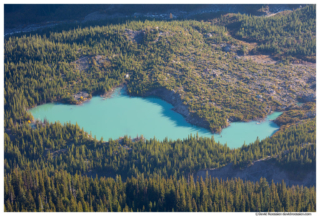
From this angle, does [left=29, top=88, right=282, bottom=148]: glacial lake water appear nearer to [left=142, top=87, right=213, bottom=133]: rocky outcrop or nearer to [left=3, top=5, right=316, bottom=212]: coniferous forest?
[left=142, top=87, right=213, bottom=133]: rocky outcrop

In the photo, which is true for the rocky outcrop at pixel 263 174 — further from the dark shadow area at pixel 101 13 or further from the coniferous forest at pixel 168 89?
the dark shadow area at pixel 101 13

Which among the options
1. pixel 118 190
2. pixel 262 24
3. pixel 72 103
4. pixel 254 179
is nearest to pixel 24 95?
pixel 72 103

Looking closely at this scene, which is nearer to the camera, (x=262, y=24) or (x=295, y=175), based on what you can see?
(x=295, y=175)

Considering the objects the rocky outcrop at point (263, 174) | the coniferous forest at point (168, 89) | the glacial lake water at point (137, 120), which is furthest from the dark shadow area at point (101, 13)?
the rocky outcrop at point (263, 174)

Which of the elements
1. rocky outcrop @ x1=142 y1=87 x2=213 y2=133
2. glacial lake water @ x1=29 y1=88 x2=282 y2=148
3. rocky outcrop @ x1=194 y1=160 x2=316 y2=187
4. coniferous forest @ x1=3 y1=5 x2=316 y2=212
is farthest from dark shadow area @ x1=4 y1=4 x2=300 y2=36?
rocky outcrop @ x1=194 y1=160 x2=316 y2=187

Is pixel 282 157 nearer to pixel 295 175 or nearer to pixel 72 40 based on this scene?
pixel 295 175

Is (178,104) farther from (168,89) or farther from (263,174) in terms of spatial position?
(263,174)
